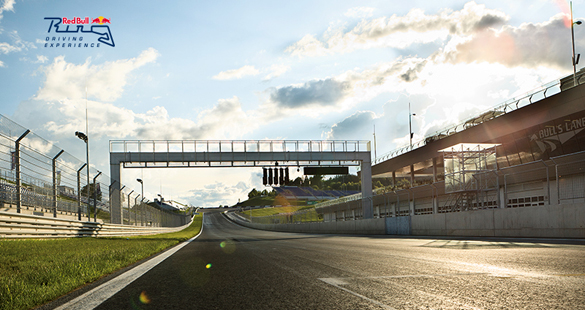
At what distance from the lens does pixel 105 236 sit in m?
20.1

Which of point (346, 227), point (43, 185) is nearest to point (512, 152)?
point (346, 227)

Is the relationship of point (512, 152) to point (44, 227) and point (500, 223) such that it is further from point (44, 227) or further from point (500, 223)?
point (44, 227)

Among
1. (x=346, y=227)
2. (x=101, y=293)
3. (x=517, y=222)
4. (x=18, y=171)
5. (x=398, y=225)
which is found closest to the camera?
(x=101, y=293)

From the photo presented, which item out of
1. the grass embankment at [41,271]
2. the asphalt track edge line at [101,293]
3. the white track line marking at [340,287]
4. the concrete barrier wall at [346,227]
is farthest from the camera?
the concrete barrier wall at [346,227]

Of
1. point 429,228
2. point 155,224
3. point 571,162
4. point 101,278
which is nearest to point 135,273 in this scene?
point 101,278

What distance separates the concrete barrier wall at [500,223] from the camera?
1645 centimetres

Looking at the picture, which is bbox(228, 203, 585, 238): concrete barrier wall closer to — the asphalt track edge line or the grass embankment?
the grass embankment

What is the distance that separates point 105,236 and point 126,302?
1651 cm

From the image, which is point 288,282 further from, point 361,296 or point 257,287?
point 361,296

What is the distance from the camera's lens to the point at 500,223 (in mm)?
19969

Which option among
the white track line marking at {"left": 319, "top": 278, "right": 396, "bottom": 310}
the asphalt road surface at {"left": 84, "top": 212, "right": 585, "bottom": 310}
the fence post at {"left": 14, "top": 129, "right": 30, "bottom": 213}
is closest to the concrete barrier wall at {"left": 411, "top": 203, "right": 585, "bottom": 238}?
the asphalt road surface at {"left": 84, "top": 212, "right": 585, "bottom": 310}

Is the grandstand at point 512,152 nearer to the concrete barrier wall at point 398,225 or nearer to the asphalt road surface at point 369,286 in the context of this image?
the concrete barrier wall at point 398,225

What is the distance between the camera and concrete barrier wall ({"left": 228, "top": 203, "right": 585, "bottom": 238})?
16453 mm

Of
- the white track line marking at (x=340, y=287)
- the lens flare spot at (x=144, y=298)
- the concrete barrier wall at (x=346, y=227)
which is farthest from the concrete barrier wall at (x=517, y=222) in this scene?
the lens flare spot at (x=144, y=298)
